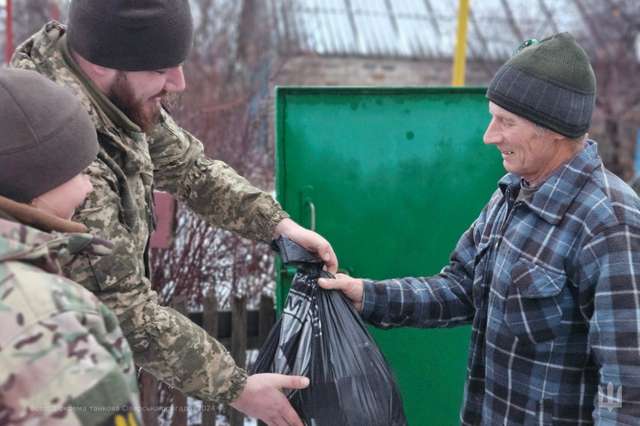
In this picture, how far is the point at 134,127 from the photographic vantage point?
1.78 metres

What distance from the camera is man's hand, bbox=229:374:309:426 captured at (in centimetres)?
183

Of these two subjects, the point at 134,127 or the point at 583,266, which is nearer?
the point at 583,266

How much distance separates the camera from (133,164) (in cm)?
179

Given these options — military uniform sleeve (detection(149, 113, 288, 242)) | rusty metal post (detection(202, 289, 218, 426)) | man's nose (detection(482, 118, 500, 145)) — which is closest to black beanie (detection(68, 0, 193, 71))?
military uniform sleeve (detection(149, 113, 288, 242))

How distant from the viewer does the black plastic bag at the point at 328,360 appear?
187 centimetres

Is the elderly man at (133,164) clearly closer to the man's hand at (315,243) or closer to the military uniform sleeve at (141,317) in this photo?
the military uniform sleeve at (141,317)

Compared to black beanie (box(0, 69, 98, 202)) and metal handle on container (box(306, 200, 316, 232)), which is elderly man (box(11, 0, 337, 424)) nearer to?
black beanie (box(0, 69, 98, 202))

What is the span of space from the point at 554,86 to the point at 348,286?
82 centimetres

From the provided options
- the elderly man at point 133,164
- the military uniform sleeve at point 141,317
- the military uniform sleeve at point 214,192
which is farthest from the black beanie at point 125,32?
the military uniform sleeve at point 214,192

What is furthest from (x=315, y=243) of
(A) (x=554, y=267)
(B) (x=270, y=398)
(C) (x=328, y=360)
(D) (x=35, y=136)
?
(D) (x=35, y=136)

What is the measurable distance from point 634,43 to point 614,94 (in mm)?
1442

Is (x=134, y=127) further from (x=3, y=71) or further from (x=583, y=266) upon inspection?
→ (x=583, y=266)

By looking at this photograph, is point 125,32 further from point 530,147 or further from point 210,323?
point 210,323

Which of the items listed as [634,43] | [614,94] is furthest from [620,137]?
[634,43]
